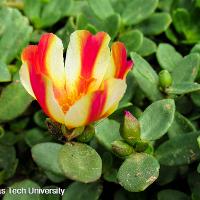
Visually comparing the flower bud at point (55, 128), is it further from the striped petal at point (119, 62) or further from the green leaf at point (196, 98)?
the green leaf at point (196, 98)

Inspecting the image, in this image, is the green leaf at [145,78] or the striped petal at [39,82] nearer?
the striped petal at [39,82]

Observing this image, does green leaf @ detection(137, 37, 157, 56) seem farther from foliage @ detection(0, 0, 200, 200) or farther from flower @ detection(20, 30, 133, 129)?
flower @ detection(20, 30, 133, 129)

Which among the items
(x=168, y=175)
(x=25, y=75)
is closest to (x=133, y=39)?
(x=168, y=175)

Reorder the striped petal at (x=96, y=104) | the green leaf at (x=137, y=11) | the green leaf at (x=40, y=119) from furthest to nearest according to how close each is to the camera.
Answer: the green leaf at (x=137, y=11)
the green leaf at (x=40, y=119)
the striped petal at (x=96, y=104)

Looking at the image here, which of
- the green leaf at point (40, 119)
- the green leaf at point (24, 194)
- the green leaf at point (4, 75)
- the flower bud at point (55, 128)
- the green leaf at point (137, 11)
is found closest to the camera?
the flower bud at point (55, 128)

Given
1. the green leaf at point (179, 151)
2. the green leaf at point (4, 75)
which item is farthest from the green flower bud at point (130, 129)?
the green leaf at point (4, 75)

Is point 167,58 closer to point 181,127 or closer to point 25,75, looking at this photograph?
point 181,127

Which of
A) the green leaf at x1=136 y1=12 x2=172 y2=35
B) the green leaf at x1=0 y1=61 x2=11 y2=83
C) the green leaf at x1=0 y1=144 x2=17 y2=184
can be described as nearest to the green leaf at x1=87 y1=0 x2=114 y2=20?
the green leaf at x1=136 y1=12 x2=172 y2=35
